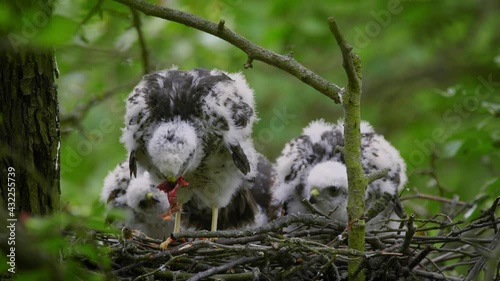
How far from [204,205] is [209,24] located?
2.29 m

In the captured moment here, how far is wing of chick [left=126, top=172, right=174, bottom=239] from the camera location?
526cm

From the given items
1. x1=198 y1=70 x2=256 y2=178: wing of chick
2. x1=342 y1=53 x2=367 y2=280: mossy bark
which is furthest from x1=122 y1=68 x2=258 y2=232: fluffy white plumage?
x1=342 y1=53 x2=367 y2=280: mossy bark

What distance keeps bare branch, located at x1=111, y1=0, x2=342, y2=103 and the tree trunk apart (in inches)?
22.0

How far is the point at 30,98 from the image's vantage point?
3.30 m

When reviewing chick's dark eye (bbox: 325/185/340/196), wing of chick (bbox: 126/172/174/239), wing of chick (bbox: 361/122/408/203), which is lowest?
wing of chick (bbox: 126/172/174/239)

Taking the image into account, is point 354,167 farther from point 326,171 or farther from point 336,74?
point 336,74

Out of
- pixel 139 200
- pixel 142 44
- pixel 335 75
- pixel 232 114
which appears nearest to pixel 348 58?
pixel 232 114

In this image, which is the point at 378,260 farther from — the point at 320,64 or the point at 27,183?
the point at 320,64

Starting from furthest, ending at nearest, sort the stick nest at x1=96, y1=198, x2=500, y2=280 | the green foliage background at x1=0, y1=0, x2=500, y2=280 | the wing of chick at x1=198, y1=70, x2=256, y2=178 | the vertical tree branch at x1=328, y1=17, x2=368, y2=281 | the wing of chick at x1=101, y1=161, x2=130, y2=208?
the green foliage background at x1=0, y1=0, x2=500, y2=280
the wing of chick at x1=101, y1=161, x2=130, y2=208
the wing of chick at x1=198, y1=70, x2=256, y2=178
the stick nest at x1=96, y1=198, x2=500, y2=280
the vertical tree branch at x1=328, y1=17, x2=368, y2=281

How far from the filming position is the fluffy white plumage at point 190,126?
425cm

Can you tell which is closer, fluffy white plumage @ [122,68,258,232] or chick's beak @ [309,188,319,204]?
fluffy white plumage @ [122,68,258,232]

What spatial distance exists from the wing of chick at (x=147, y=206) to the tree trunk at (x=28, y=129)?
1722 mm

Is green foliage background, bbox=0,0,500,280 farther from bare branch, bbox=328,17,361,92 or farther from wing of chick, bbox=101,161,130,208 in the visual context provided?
bare branch, bbox=328,17,361,92

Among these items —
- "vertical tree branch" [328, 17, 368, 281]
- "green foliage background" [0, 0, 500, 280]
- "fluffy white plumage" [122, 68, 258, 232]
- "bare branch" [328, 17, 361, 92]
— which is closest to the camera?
"bare branch" [328, 17, 361, 92]
